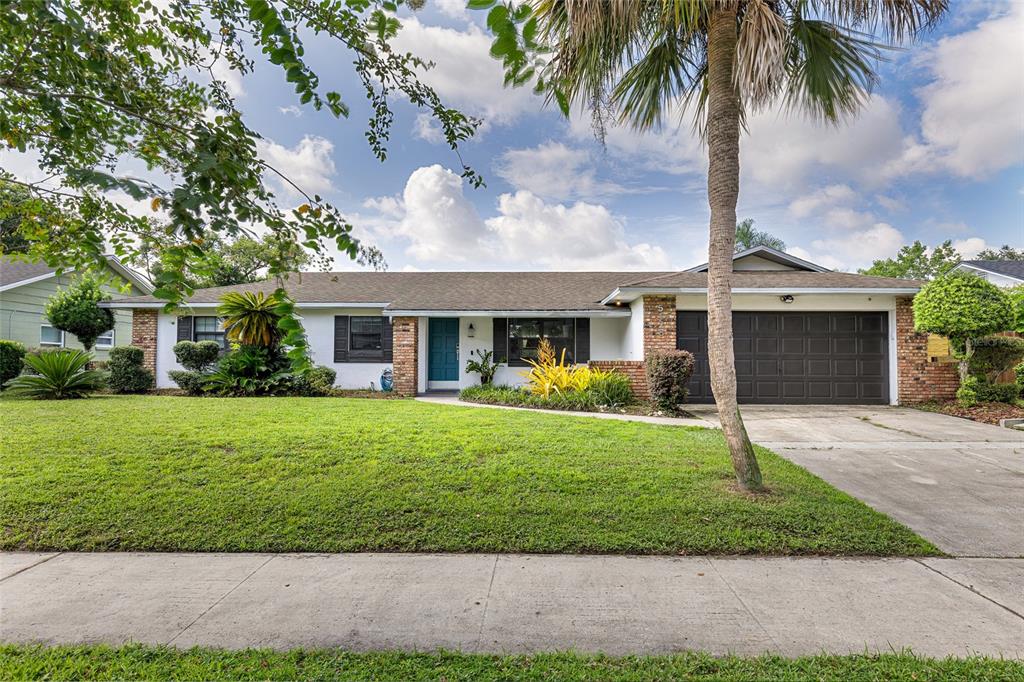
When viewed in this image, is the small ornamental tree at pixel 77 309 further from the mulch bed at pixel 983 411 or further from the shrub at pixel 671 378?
the mulch bed at pixel 983 411

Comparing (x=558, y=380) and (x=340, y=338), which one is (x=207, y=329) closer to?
(x=340, y=338)

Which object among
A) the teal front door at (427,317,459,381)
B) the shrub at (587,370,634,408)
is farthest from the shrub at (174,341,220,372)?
the shrub at (587,370,634,408)

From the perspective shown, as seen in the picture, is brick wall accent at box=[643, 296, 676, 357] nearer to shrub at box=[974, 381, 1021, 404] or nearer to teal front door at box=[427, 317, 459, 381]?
teal front door at box=[427, 317, 459, 381]

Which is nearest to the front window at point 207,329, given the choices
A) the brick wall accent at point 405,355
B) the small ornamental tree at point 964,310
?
the brick wall accent at point 405,355

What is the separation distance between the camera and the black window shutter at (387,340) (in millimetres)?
13309

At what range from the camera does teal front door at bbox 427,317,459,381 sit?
45.6ft

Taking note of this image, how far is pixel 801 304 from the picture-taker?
11.0 m

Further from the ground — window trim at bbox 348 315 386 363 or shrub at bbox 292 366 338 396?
window trim at bbox 348 315 386 363

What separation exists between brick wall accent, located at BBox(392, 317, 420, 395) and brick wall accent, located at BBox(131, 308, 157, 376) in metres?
7.21

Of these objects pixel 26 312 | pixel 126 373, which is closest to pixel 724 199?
pixel 126 373

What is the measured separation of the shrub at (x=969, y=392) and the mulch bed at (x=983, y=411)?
10cm

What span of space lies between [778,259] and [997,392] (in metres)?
5.33

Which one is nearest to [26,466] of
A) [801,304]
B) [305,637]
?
[305,637]

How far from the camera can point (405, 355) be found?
12.4m
